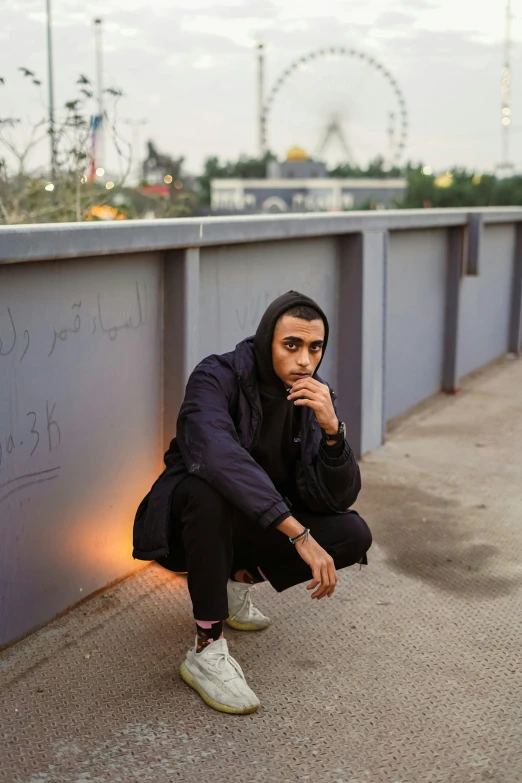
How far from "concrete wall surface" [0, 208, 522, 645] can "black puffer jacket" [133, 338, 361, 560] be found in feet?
1.32

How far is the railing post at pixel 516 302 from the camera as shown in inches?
374

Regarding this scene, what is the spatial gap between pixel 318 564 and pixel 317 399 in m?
0.45

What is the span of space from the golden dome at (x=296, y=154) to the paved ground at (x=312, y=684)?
3135 inches

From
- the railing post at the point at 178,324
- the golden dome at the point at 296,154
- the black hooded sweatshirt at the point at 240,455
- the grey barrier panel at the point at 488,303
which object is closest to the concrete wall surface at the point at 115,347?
the railing post at the point at 178,324

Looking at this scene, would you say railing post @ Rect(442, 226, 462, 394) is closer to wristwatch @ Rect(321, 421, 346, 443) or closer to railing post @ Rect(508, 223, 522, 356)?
railing post @ Rect(508, 223, 522, 356)

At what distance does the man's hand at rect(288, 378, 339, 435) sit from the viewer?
2713mm

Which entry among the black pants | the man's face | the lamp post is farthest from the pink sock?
the lamp post

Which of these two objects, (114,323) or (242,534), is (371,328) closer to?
(114,323)

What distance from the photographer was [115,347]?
133 inches

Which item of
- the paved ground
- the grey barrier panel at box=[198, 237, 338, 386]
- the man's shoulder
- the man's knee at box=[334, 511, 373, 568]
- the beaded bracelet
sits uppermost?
the grey barrier panel at box=[198, 237, 338, 386]

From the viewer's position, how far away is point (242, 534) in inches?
Result: 113

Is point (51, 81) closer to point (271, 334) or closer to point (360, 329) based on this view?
point (360, 329)

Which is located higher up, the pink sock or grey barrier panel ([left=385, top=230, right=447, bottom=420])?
grey barrier panel ([left=385, top=230, right=447, bottom=420])

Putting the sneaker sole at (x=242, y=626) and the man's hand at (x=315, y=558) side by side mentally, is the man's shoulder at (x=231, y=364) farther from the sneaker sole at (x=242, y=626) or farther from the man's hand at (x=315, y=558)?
the sneaker sole at (x=242, y=626)
